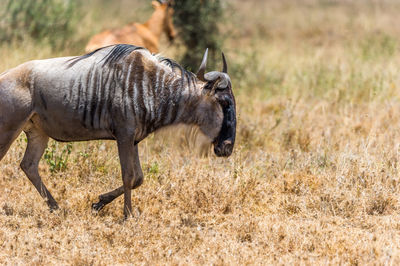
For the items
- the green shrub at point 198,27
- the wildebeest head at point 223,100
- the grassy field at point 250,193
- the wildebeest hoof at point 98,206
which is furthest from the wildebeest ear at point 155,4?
the wildebeest hoof at point 98,206

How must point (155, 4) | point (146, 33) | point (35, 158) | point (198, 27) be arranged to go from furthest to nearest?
point (155, 4) → point (198, 27) → point (146, 33) → point (35, 158)

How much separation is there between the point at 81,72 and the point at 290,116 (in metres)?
3.66

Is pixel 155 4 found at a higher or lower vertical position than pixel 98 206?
higher

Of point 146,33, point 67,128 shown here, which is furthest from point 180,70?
point 146,33

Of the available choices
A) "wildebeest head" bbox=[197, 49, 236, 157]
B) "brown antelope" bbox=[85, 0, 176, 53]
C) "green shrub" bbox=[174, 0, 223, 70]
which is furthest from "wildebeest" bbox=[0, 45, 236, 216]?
"green shrub" bbox=[174, 0, 223, 70]

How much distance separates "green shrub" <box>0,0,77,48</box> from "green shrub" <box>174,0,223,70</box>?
2.52 m

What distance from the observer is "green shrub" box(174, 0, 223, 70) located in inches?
448

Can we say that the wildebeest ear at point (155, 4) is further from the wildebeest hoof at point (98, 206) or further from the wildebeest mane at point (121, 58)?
the wildebeest hoof at point (98, 206)

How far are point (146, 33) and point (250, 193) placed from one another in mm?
5215

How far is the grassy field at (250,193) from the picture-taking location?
4852 millimetres

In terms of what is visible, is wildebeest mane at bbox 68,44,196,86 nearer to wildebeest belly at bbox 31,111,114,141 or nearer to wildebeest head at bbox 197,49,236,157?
wildebeest head at bbox 197,49,236,157

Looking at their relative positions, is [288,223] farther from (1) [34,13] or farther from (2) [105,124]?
(1) [34,13]

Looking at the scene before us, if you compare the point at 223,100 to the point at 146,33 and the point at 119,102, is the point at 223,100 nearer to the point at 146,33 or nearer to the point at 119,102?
the point at 119,102

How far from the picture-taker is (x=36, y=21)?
12.7 metres
